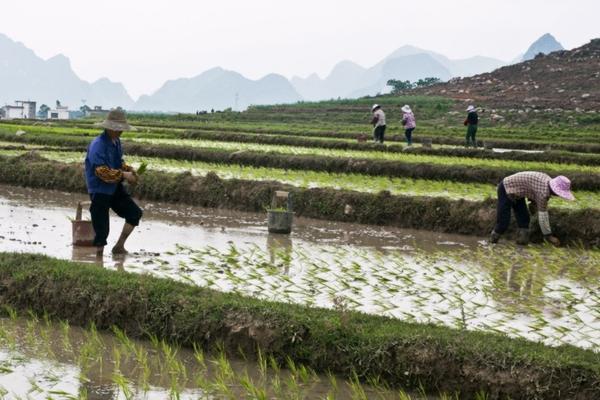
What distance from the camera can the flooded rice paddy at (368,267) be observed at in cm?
609

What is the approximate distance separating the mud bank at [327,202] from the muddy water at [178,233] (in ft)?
0.74

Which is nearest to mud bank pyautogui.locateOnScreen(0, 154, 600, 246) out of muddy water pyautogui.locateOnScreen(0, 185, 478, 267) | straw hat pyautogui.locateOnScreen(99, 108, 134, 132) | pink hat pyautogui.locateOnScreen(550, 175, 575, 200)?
muddy water pyautogui.locateOnScreen(0, 185, 478, 267)

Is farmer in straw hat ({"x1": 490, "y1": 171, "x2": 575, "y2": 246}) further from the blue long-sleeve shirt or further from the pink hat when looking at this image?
the blue long-sleeve shirt

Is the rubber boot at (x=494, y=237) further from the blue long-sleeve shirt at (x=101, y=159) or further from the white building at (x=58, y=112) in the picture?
the white building at (x=58, y=112)

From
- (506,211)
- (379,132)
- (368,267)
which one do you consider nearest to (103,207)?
(368,267)

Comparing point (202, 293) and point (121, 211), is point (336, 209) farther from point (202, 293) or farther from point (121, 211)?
point (202, 293)

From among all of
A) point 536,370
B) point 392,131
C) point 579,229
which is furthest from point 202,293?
point 392,131

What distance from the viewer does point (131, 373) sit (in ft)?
15.3

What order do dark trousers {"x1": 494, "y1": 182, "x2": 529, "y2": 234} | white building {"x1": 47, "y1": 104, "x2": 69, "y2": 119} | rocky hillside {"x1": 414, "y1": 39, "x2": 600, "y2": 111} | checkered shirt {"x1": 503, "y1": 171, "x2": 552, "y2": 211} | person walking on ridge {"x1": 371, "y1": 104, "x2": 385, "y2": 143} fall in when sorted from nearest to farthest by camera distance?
1. checkered shirt {"x1": 503, "y1": 171, "x2": 552, "y2": 211}
2. dark trousers {"x1": 494, "y1": 182, "x2": 529, "y2": 234}
3. person walking on ridge {"x1": 371, "y1": 104, "x2": 385, "y2": 143}
4. rocky hillside {"x1": 414, "y1": 39, "x2": 600, "y2": 111}
5. white building {"x1": 47, "y1": 104, "x2": 69, "y2": 119}

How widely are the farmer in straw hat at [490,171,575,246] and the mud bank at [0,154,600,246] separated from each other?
1.44ft

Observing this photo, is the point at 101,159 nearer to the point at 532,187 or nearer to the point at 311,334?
the point at 311,334

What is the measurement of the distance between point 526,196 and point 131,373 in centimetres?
606

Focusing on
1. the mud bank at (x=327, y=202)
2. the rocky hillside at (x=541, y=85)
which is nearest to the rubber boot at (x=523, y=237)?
the mud bank at (x=327, y=202)

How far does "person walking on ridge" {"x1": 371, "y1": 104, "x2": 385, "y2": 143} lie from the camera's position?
20.2m
